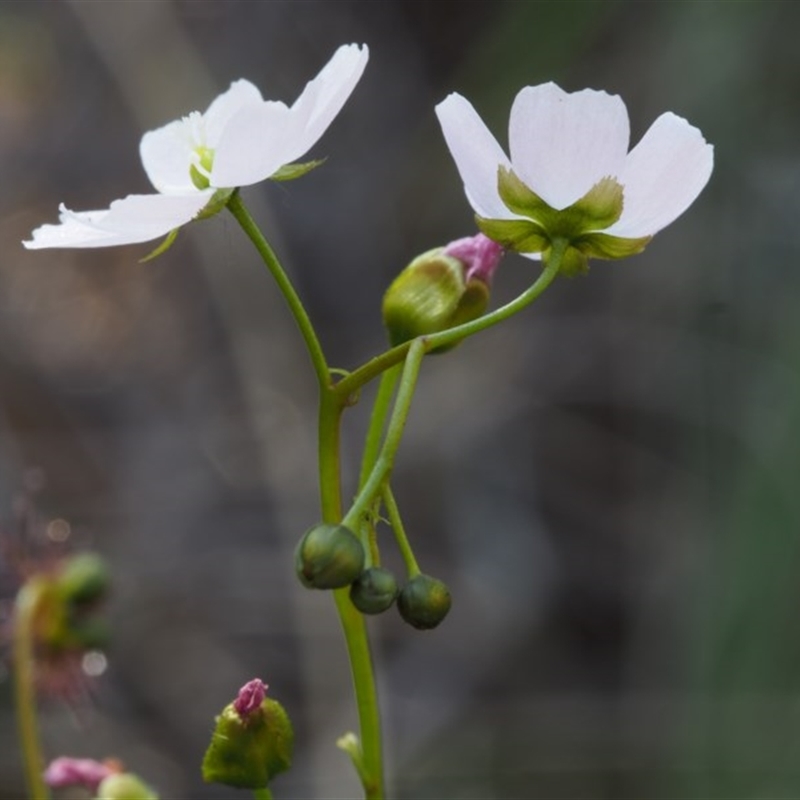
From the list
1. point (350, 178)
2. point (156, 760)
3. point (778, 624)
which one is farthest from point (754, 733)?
point (350, 178)

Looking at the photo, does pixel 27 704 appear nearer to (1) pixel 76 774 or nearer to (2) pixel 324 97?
(1) pixel 76 774

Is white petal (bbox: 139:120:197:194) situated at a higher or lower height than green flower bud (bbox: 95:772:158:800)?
higher

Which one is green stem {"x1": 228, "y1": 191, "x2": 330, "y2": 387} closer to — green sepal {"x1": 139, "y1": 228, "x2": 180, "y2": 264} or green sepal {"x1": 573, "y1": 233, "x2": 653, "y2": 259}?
green sepal {"x1": 139, "y1": 228, "x2": 180, "y2": 264}

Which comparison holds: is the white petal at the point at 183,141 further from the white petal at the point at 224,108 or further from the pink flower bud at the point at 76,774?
the pink flower bud at the point at 76,774

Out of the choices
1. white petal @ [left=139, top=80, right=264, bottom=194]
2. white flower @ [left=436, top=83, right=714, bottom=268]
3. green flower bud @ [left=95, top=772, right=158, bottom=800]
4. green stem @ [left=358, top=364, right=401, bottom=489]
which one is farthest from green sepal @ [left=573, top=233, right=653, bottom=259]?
green flower bud @ [left=95, top=772, right=158, bottom=800]

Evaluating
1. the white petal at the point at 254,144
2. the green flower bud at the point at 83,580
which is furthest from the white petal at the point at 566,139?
the green flower bud at the point at 83,580

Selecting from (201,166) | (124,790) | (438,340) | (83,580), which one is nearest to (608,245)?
(438,340)
